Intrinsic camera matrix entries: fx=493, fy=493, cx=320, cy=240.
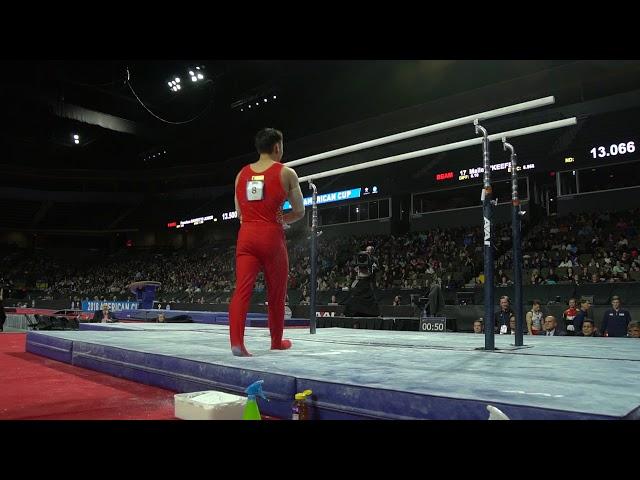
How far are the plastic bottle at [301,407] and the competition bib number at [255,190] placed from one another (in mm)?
1789

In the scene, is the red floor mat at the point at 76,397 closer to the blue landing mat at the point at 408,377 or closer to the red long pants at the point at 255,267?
the blue landing mat at the point at 408,377

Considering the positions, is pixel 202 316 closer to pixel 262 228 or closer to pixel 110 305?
pixel 110 305

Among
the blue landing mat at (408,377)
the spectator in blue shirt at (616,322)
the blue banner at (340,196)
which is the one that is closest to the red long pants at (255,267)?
the blue landing mat at (408,377)

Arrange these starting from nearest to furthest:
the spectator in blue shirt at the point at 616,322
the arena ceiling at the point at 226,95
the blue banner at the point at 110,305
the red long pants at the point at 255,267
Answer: the red long pants at the point at 255,267 < the spectator in blue shirt at the point at 616,322 < the arena ceiling at the point at 226,95 < the blue banner at the point at 110,305

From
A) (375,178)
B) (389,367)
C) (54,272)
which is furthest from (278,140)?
(54,272)

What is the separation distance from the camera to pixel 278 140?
4.17m

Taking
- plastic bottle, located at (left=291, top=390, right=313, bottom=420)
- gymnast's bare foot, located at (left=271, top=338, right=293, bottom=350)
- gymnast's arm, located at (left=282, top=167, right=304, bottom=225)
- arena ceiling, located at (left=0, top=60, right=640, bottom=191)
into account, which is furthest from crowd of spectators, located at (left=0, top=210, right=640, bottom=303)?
plastic bottle, located at (left=291, top=390, right=313, bottom=420)

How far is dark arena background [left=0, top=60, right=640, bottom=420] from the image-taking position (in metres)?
3.09

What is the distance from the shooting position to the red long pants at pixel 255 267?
3.85 m
